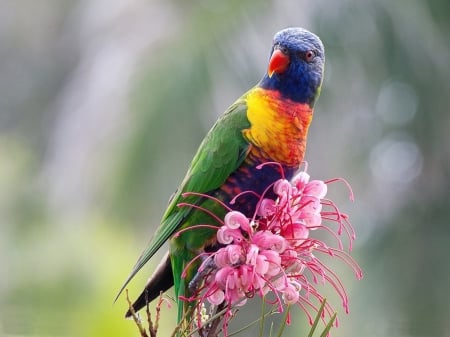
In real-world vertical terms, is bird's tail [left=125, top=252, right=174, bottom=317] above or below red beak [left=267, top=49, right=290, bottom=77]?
below

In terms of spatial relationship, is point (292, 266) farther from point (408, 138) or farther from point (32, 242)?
point (408, 138)

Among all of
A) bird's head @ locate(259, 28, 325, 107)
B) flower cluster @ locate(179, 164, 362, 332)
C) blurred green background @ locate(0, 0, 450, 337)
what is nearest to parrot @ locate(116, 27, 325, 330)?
bird's head @ locate(259, 28, 325, 107)

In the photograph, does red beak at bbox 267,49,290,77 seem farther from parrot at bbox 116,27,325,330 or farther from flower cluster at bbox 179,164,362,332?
flower cluster at bbox 179,164,362,332

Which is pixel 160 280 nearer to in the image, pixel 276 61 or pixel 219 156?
pixel 219 156

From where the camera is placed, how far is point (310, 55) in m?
1.54

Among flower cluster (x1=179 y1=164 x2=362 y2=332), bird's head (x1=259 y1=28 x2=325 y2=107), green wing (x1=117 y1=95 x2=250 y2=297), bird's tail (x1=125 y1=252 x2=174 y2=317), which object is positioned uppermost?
bird's head (x1=259 y1=28 x2=325 y2=107)

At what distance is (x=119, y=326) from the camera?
7.80 feet

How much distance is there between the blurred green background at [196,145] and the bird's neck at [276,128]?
3.03 ft

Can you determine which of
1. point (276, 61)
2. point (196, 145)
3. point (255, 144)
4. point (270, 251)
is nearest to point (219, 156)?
point (255, 144)

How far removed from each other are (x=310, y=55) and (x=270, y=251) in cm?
56

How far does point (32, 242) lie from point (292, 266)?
8.78ft

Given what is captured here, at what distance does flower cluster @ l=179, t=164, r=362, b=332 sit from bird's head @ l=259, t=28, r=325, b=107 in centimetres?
38

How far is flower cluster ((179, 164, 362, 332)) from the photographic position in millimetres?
1096

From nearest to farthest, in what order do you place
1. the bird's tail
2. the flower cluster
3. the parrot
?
1. the flower cluster
2. the bird's tail
3. the parrot
